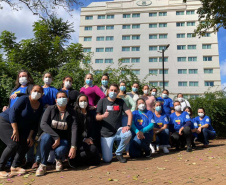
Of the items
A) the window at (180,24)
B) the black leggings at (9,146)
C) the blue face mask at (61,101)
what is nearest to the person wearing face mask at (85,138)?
the blue face mask at (61,101)

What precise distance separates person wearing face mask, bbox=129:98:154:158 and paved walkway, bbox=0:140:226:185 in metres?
0.51

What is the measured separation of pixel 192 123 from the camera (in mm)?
7195

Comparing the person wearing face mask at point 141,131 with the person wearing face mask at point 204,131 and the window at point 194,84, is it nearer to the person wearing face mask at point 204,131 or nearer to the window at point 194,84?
the person wearing face mask at point 204,131

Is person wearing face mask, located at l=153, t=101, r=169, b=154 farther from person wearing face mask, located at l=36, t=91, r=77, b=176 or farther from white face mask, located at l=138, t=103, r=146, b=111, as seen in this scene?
person wearing face mask, located at l=36, t=91, r=77, b=176

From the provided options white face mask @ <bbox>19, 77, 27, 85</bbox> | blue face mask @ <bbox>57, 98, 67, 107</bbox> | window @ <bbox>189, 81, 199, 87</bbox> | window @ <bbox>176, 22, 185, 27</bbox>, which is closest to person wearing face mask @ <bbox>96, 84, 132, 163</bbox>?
blue face mask @ <bbox>57, 98, 67, 107</bbox>

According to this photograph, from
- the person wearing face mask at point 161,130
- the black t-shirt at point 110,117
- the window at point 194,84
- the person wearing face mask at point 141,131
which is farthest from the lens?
the window at point 194,84

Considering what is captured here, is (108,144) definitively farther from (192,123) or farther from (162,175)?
(192,123)

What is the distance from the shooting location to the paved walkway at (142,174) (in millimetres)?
3730

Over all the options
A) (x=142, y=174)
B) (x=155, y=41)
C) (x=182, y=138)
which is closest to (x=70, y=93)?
(x=142, y=174)

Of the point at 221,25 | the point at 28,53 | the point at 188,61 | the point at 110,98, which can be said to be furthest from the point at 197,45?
the point at 110,98

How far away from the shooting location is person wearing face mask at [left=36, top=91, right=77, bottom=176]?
434cm

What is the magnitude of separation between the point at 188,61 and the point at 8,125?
50.2 m

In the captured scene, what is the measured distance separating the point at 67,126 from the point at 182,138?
406 centimetres

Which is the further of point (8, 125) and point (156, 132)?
point (156, 132)
